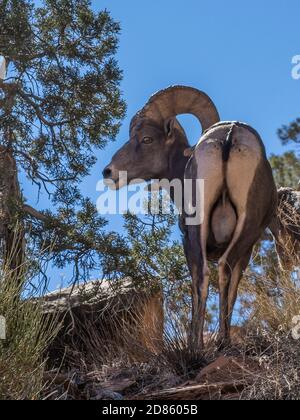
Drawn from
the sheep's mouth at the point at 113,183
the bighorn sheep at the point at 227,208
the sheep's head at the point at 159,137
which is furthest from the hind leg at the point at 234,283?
the sheep's mouth at the point at 113,183

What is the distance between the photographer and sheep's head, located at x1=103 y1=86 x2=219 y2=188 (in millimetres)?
11828

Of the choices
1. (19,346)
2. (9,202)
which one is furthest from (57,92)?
(19,346)

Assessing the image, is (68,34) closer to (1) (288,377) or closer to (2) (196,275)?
(2) (196,275)

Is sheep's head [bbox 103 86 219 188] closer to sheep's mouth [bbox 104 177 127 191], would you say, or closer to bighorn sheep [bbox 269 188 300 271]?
sheep's mouth [bbox 104 177 127 191]

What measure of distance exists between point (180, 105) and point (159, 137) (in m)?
0.44

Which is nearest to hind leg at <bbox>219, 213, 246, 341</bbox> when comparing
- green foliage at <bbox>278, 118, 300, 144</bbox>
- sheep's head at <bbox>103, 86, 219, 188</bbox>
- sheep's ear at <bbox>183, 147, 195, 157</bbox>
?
sheep's ear at <bbox>183, 147, 195, 157</bbox>

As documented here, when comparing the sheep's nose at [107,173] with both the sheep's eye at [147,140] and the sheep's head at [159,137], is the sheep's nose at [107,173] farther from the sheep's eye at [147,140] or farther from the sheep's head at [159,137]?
the sheep's eye at [147,140]

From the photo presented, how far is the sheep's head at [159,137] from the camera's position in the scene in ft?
38.8

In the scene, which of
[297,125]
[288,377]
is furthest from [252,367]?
[297,125]

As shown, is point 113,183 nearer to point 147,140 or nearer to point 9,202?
point 147,140

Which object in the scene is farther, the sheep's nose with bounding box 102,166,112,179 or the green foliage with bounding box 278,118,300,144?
the green foliage with bounding box 278,118,300,144

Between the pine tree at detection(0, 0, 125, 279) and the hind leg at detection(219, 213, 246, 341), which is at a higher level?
the pine tree at detection(0, 0, 125, 279)

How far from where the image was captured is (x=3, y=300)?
26.5 ft
